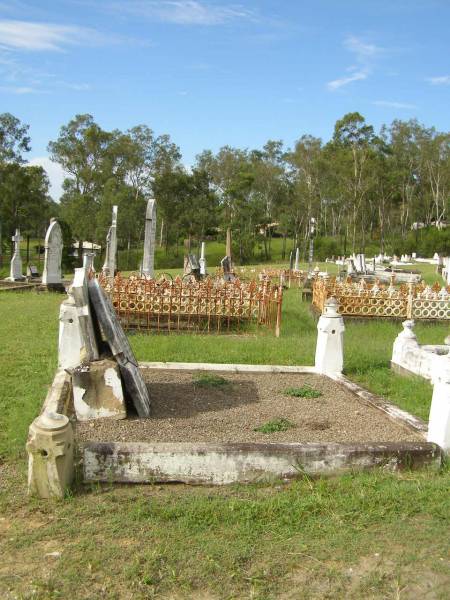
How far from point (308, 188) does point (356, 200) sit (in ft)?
43.3

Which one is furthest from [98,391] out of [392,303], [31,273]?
[31,273]

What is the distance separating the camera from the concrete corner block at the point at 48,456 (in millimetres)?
3580

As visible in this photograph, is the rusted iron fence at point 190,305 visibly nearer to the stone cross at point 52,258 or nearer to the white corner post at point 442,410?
the white corner post at point 442,410

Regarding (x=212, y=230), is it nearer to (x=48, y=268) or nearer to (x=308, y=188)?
(x=308, y=188)

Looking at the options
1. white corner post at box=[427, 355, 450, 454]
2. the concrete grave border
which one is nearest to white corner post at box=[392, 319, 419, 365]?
white corner post at box=[427, 355, 450, 454]

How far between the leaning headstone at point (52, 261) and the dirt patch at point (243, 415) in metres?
12.9

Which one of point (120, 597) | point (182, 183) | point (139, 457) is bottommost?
point (120, 597)

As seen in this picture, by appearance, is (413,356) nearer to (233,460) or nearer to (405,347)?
(405,347)

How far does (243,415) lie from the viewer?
5246 mm

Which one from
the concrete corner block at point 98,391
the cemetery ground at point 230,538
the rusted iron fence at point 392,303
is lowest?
the cemetery ground at point 230,538

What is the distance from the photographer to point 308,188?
171 feet

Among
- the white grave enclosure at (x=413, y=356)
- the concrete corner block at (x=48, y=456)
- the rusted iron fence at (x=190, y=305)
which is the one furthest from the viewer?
the rusted iron fence at (x=190, y=305)

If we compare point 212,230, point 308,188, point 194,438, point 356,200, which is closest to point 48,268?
point 194,438

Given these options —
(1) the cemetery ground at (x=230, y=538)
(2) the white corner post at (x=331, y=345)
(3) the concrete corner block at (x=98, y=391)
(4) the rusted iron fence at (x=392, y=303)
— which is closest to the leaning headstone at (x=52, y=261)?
(4) the rusted iron fence at (x=392, y=303)
